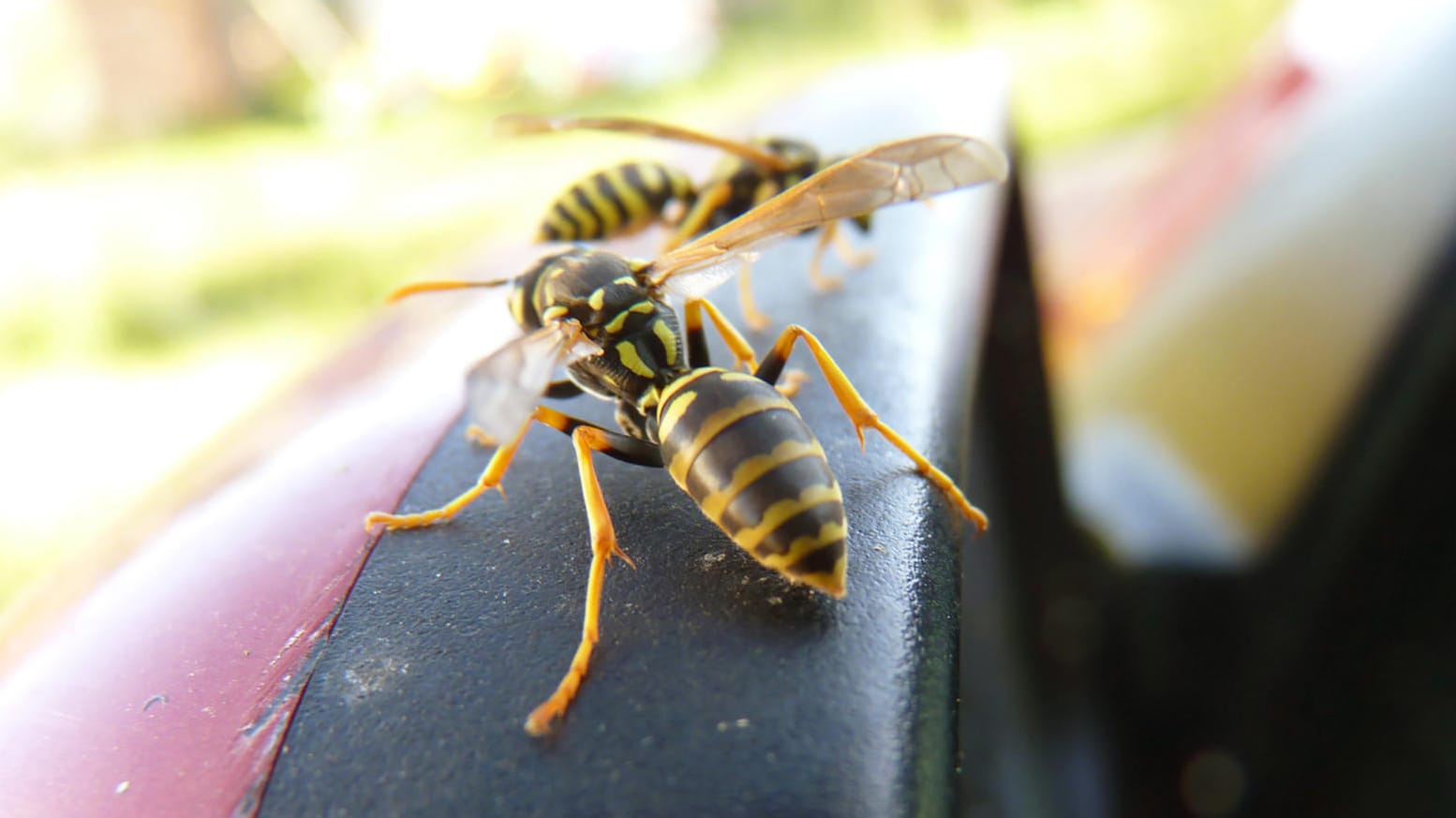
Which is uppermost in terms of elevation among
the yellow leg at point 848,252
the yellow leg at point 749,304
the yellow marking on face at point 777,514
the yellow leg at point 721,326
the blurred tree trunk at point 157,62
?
the yellow marking on face at point 777,514

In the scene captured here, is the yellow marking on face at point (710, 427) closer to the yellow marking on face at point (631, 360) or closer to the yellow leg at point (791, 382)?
the yellow leg at point (791, 382)

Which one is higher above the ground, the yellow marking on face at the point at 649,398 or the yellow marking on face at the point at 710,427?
the yellow marking on face at the point at 710,427

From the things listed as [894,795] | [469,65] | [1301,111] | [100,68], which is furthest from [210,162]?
[894,795]

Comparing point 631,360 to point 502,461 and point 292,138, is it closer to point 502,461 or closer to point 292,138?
Result: point 502,461

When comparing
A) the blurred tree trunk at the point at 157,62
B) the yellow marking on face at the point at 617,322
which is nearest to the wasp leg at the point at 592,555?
the yellow marking on face at the point at 617,322

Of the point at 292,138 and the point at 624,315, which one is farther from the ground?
the point at 624,315

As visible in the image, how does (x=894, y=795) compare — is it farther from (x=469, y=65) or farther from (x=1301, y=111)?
(x=469, y=65)

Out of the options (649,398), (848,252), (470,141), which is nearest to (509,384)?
(649,398)
